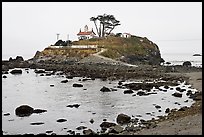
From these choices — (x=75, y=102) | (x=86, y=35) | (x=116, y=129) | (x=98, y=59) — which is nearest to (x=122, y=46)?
(x=98, y=59)

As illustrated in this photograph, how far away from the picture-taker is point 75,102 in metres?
30.5

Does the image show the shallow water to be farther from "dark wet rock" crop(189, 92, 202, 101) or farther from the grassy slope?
the grassy slope

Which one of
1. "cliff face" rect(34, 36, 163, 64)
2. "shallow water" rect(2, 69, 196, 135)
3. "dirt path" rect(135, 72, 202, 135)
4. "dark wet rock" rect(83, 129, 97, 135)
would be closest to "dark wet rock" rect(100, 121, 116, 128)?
"shallow water" rect(2, 69, 196, 135)

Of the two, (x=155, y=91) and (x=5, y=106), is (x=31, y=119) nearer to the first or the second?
(x=5, y=106)

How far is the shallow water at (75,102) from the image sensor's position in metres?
21.5

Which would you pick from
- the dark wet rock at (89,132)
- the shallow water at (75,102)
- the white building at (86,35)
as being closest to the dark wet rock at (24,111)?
the shallow water at (75,102)

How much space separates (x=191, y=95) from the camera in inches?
1262

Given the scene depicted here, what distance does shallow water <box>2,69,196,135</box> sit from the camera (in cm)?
2148

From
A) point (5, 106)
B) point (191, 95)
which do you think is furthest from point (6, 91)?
point (191, 95)

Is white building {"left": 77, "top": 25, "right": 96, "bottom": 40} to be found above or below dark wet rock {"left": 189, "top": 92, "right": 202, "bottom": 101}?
above

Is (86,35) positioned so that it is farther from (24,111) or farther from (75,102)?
(24,111)

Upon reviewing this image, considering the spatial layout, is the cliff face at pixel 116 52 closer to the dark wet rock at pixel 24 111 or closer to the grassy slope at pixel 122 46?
the grassy slope at pixel 122 46

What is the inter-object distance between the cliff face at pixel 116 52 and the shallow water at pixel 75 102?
40833 mm

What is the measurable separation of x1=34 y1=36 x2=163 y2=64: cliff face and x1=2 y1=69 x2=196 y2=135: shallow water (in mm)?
40833
